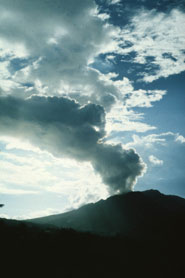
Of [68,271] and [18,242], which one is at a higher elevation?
[18,242]

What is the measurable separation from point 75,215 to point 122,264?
162 meters

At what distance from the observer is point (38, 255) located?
3778 cm

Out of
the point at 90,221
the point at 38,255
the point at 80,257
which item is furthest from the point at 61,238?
the point at 90,221

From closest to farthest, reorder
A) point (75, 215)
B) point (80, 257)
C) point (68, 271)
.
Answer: point (68, 271)
point (80, 257)
point (75, 215)

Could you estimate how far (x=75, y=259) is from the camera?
40.7 metres

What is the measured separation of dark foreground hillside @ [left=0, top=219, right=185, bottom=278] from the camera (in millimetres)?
33969

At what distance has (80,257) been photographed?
4194cm

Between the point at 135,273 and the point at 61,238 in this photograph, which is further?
the point at 61,238

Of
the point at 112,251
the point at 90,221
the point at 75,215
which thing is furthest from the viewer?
the point at 75,215

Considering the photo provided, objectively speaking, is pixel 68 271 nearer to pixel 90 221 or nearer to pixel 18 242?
pixel 18 242

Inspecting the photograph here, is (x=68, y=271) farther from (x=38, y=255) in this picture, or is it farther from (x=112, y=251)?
(x=112, y=251)

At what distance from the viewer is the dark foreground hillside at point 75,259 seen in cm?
3397

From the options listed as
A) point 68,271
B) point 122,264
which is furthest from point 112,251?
point 68,271

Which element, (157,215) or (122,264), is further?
(157,215)
